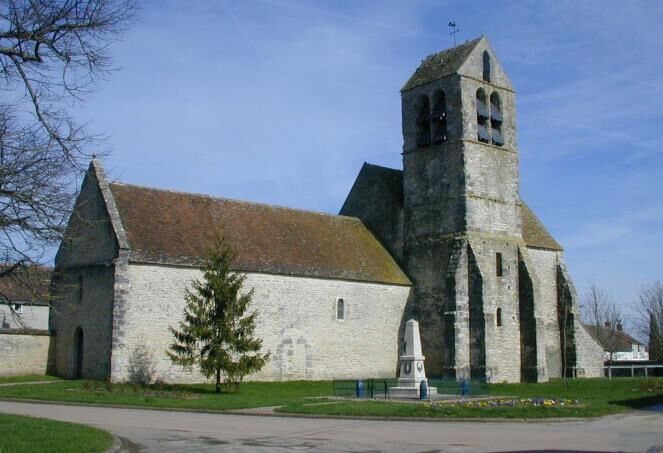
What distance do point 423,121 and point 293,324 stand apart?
1416 cm

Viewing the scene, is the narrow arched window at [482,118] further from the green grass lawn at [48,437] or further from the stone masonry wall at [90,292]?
the green grass lawn at [48,437]

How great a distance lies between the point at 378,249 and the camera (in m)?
40.8

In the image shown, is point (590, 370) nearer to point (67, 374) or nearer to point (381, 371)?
point (381, 371)

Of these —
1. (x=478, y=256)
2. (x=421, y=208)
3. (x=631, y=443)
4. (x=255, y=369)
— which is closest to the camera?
(x=631, y=443)

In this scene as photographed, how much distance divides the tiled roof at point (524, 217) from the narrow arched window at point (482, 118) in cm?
560

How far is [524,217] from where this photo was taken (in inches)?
1747

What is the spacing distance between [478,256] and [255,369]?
13803 mm

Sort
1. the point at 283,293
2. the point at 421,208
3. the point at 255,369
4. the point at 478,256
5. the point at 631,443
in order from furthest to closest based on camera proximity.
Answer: the point at 421,208, the point at 478,256, the point at 283,293, the point at 255,369, the point at 631,443

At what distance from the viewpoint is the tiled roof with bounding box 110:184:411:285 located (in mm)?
31625

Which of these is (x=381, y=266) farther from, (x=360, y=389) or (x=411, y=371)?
(x=360, y=389)

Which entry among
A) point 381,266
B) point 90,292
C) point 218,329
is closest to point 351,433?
point 218,329

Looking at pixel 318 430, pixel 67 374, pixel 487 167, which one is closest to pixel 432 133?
pixel 487 167

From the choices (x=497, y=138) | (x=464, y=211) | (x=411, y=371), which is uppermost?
(x=497, y=138)

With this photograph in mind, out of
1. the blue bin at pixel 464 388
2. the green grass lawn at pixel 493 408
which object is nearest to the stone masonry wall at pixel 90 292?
the green grass lawn at pixel 493 408
